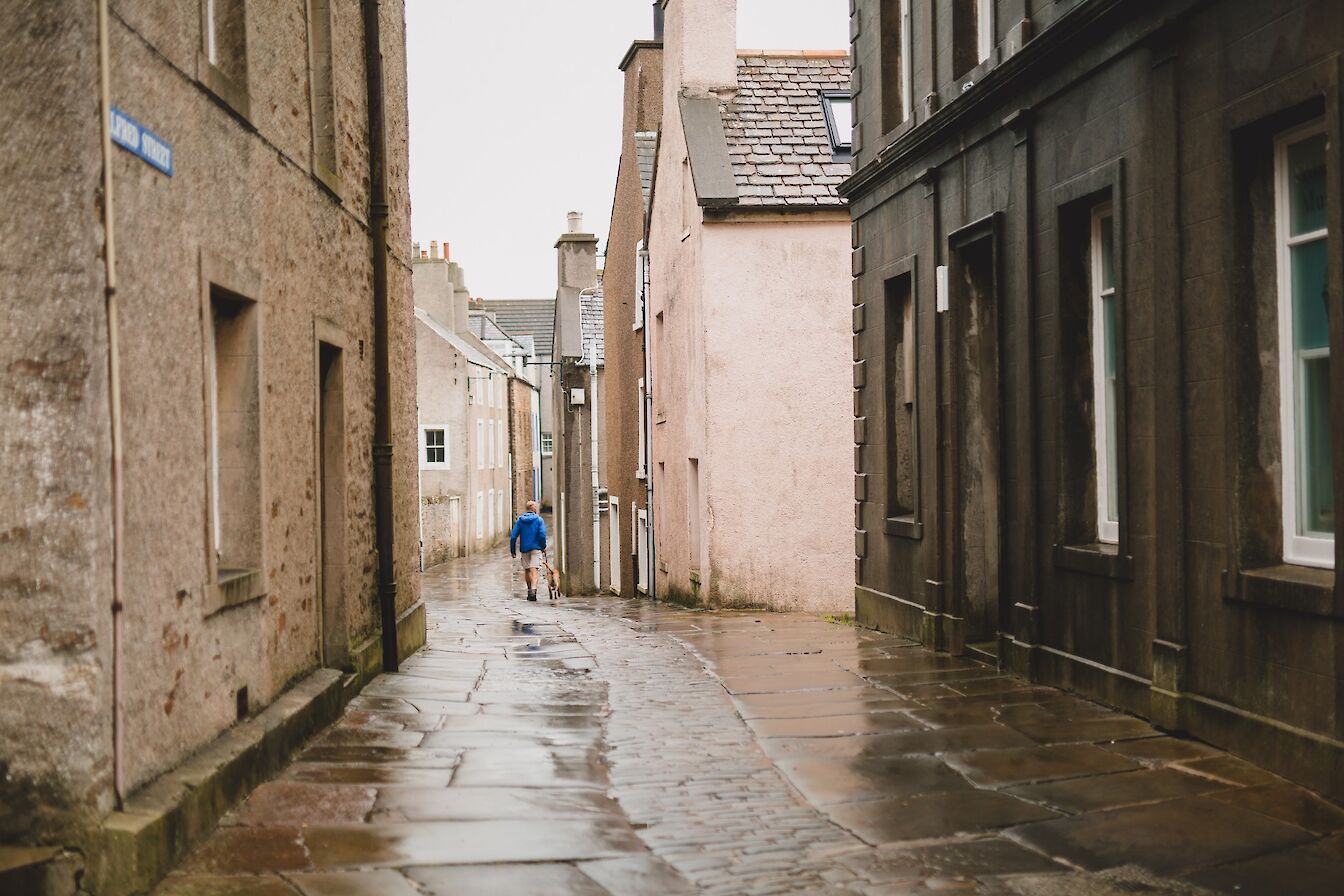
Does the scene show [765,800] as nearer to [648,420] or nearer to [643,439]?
[648,420]

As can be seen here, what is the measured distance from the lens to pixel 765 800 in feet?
23.1

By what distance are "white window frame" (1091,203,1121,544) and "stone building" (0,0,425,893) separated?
17.2ft

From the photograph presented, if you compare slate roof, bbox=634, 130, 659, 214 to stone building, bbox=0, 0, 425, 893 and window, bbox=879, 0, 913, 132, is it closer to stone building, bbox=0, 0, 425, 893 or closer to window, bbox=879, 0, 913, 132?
window, bbox=879, 0, 913, 132

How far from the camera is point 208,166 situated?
23.3 feet

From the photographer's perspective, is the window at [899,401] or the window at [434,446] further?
the window at [434,446]

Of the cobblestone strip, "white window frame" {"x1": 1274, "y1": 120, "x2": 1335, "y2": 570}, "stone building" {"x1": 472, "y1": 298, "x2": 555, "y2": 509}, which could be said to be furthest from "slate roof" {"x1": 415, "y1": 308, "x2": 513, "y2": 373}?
→ "white window frame" {"x1": 1274, "y1": 120, "x2": 1335, "y2": 570}

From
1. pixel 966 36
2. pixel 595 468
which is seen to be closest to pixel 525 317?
pixel 595 468

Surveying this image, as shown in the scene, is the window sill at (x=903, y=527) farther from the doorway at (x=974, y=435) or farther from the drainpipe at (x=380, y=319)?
the drainpipe at (x=380, y=319)

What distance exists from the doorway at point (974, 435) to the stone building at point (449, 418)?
36353 mm

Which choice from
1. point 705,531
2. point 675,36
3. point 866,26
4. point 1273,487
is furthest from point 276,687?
point 675,36

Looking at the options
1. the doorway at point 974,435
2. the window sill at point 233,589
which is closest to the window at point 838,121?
the doorway at point 974,435

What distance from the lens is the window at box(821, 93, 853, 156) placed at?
21047mm

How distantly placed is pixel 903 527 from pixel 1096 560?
431 cm

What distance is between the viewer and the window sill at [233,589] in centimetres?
696
